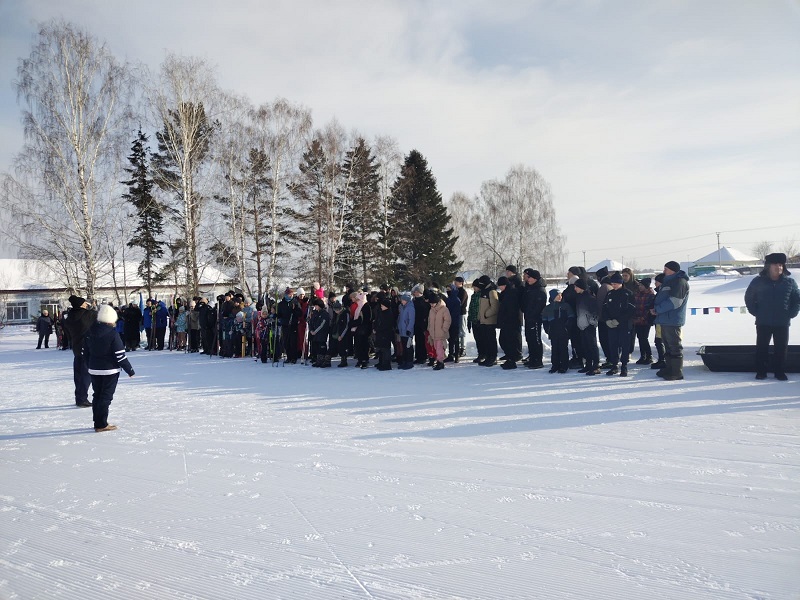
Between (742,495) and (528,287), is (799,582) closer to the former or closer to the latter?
(742,495)

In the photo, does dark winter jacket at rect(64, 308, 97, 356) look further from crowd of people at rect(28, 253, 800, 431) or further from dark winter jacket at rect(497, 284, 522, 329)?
dark winter jacket at rect(497, 284, 522, 329)

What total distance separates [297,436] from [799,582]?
455 centimetres

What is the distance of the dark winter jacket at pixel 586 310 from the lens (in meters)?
9.39

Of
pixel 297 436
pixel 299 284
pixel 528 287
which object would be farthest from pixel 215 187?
pixel 297 436

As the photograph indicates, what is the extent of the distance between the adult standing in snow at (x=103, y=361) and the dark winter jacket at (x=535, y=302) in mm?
6629

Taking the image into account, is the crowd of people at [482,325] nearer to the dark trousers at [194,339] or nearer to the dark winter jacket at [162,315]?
the dark trousers at [194,339]

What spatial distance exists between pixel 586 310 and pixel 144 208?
69.0 feet

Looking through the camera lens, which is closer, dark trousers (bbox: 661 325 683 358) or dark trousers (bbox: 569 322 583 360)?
dark trousers (bbox: 661 325 683 358)

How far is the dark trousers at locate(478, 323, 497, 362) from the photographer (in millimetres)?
10859

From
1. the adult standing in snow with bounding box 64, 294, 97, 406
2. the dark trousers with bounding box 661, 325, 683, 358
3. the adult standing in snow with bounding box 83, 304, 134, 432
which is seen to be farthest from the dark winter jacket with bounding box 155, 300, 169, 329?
the dark trousers with bounding box 661, 325, 683, 358

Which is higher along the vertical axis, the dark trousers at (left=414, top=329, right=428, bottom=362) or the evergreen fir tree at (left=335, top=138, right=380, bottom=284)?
the evergreen fir tree at (left=335, top=138, right=380, bottom=284)

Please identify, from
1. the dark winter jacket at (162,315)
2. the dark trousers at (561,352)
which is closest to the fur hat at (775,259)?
the dark trousers at (561,352)

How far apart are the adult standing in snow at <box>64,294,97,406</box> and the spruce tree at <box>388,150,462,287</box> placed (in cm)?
2473

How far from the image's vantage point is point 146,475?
498 centimetres
